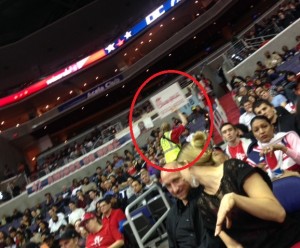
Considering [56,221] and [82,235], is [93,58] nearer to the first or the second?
[56,221]

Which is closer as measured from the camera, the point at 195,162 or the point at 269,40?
the point at 195,162

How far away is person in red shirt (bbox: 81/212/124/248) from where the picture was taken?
5242 mm

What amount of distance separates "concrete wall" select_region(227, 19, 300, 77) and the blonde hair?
14.6 meters

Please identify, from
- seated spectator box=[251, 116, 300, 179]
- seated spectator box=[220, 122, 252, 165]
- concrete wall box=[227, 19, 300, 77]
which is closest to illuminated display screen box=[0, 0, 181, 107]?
concrete wall box=[227, 19, 300, 77]

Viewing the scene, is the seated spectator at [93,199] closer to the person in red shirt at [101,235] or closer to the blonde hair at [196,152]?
the person in red shirt at [101,235]

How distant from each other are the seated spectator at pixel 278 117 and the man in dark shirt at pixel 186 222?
1.38m

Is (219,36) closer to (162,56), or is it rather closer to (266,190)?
(162,56)

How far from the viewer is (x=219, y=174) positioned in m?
1.97

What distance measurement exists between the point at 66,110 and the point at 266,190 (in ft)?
86.8

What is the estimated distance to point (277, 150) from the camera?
3.23 meters

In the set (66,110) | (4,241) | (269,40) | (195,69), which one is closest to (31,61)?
(66,110)

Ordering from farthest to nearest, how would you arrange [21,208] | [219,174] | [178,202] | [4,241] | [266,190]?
[21,208]
[4,241]
[178,202]
[219,174]
[266,190]

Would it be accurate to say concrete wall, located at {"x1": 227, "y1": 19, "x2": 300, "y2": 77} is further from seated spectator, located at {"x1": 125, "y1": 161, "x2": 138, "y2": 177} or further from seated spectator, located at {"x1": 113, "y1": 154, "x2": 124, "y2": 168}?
seated spectator, located at {"x1": 125, "y1": 161, "x2": 138, "y2": 177}

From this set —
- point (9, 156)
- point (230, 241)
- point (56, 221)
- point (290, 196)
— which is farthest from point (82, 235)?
point (9, 156)
